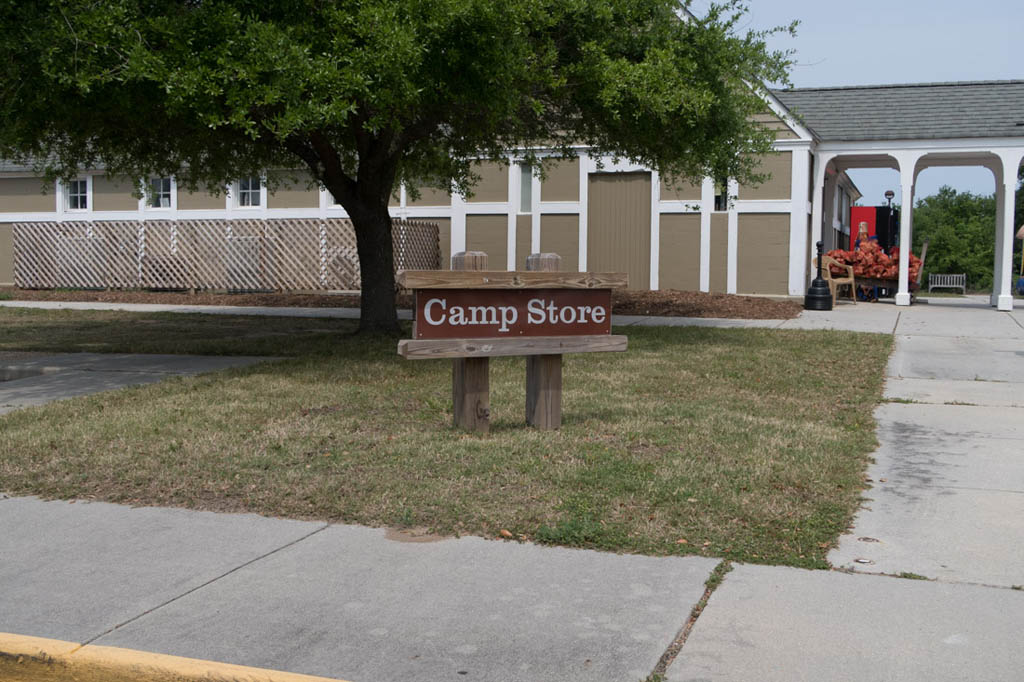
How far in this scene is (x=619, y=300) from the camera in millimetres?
20547

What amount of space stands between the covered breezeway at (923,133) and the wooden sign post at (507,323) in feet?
55.5

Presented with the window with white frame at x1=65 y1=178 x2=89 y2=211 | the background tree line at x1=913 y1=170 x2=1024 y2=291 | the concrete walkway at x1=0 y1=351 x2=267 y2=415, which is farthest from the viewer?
the background tree line at x1=913 y1=170 x2=1024 y2=291

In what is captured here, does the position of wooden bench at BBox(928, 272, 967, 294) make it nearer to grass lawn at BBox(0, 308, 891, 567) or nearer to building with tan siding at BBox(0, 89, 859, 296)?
building with tan siding at BBox(0, 89, 859, 296)

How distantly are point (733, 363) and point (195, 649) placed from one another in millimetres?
8477

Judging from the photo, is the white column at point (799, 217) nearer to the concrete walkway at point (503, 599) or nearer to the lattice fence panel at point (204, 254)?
the lattice fence panel at point (204, 254)

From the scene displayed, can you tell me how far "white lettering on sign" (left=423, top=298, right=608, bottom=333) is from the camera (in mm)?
6656

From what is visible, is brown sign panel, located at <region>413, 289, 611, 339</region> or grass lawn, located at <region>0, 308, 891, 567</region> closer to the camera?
grass lawn, located at <region>0, 308, 891, 567</region>

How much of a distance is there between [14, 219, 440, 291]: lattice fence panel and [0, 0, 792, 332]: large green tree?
30.4 feet

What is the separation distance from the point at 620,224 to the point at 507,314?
17088 mm

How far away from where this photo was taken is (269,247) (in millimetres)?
25281

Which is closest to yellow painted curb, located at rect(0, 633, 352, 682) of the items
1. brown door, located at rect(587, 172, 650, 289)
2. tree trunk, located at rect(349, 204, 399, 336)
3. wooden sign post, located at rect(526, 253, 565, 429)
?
wooden sign post, located at rect(526, 253, 565, 429)

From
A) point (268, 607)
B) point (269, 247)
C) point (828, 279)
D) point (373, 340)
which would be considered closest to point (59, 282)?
point (269, 247)

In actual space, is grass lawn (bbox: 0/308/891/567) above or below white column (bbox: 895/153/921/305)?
below

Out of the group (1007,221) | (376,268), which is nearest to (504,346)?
(376,268)
